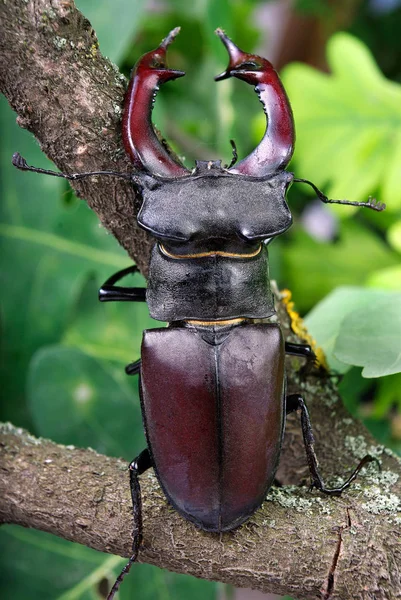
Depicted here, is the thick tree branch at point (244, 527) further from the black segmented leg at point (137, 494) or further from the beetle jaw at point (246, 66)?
the beetle jaw at point (246, 66)

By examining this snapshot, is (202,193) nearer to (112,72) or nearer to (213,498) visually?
(112,72)

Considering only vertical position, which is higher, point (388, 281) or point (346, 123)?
point (346, 123)

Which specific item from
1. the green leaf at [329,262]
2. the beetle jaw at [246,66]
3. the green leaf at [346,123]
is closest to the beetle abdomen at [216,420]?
the beetle jaw at [246,66]

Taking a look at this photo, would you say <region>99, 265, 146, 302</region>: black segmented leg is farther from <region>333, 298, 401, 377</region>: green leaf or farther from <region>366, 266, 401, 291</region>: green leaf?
<region>366, 266, 401, 291</region>: green leaf

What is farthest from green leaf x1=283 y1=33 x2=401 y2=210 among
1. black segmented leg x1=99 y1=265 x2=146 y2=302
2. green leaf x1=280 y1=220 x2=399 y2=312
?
black segmented leg x1=99 y1=265 x2=146 y2=302

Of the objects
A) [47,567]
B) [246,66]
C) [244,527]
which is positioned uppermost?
[246,66]

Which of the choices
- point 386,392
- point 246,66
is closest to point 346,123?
point 386,392

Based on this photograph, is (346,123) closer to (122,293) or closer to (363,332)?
(363,332)
